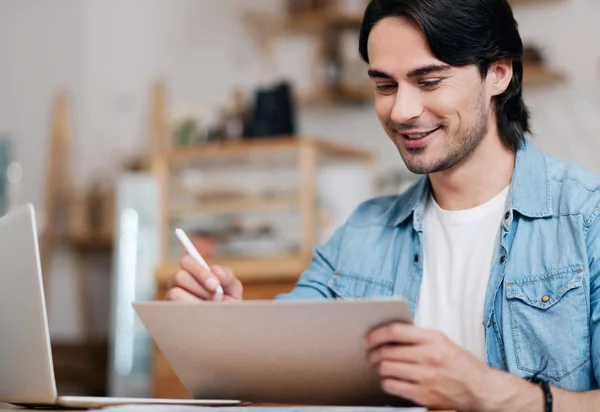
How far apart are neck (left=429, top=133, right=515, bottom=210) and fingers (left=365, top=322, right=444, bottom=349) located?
59 cm

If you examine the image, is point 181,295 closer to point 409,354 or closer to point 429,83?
point 409,354

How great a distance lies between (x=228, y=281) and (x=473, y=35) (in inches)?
24.0

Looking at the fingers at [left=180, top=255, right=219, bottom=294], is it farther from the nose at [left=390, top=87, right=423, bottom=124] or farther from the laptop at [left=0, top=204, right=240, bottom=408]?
the nose at [left=390, top=87, right=423, bottom=124]

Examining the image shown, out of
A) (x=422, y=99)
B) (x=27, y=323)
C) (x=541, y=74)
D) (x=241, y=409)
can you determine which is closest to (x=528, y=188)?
(x=422, y=99)

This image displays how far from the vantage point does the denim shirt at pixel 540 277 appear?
131cm

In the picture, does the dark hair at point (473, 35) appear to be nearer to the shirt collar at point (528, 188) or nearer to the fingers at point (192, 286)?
the shirt collar at point (528, 188)

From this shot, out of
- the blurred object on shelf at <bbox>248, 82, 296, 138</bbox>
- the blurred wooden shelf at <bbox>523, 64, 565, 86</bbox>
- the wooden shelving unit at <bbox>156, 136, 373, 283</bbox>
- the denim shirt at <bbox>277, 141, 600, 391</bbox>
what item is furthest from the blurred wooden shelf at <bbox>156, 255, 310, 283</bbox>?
the denim shirt at <bbox>277, 141, 600, 391</bbox>

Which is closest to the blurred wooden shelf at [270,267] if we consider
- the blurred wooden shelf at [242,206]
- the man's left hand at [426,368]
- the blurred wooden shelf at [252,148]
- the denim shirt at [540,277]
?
the blurred wooden shelf at [242,206]

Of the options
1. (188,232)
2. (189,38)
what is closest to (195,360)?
(188,232)

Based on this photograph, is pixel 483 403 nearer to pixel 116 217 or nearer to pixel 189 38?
pixel 116 217

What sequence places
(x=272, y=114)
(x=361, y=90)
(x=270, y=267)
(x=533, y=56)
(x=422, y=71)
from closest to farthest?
(x=422, y=71), (x=270, y=267), (x=272, y=114), (x=533, y=56), (x=361, y=90)

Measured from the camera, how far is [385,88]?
148 centimetres

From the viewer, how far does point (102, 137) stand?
15.6 ft

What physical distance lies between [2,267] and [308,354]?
425 mm
